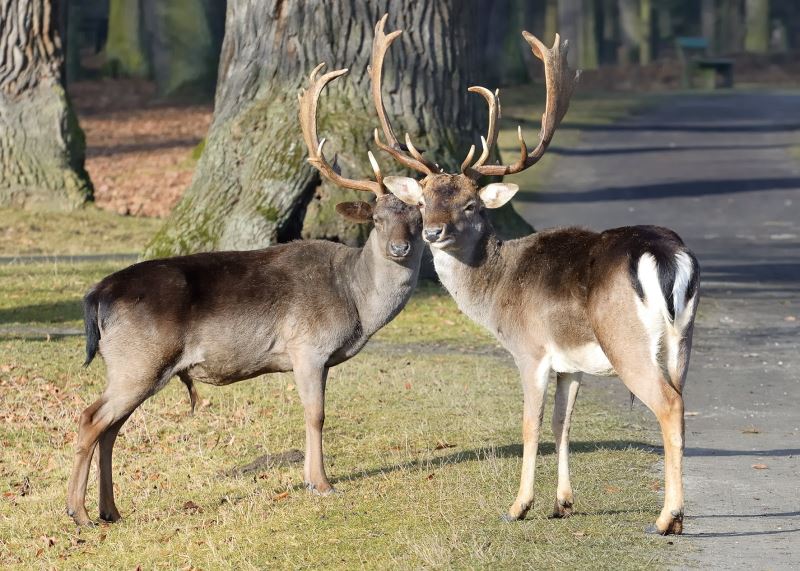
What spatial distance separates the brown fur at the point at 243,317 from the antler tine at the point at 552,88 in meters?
0.82

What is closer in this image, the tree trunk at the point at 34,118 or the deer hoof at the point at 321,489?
the deer hoof at the point at 321,489

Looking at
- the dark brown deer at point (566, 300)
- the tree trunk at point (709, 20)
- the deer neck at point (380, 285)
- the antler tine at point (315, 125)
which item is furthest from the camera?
the tree trunk at point (709, 20)

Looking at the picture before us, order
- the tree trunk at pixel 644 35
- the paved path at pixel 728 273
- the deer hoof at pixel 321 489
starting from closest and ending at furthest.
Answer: the paved path at pixel 728 273 → the deer hoof at pixel 321 489 → the tree trunk at pixel 644 35

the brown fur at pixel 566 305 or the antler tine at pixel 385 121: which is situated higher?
the antler tine at pixel 385 121

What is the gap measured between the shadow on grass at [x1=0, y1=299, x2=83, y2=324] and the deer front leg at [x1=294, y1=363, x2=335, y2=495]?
5.89 meters

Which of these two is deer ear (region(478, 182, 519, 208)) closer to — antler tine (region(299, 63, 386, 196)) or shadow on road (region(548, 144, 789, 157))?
antler tine (region(299, 63, 386, 196))

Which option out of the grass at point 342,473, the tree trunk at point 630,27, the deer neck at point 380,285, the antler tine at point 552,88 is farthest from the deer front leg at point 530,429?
the tree trunk at point 630,27

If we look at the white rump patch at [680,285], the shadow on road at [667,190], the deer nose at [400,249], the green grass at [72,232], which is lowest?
the shadow on road at [667,190]

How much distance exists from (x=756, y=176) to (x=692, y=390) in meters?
15.9

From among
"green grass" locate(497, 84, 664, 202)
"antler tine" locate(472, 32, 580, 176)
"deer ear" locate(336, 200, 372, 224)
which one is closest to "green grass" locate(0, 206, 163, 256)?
"green grass" locate(497, 84, 664, 202)

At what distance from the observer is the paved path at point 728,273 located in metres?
7.93

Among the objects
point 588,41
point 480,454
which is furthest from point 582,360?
point 588,41

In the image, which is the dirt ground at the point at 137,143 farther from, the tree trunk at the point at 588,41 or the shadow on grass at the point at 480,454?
the tree trunk at the point at 588,41

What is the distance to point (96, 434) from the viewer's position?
330 inches
